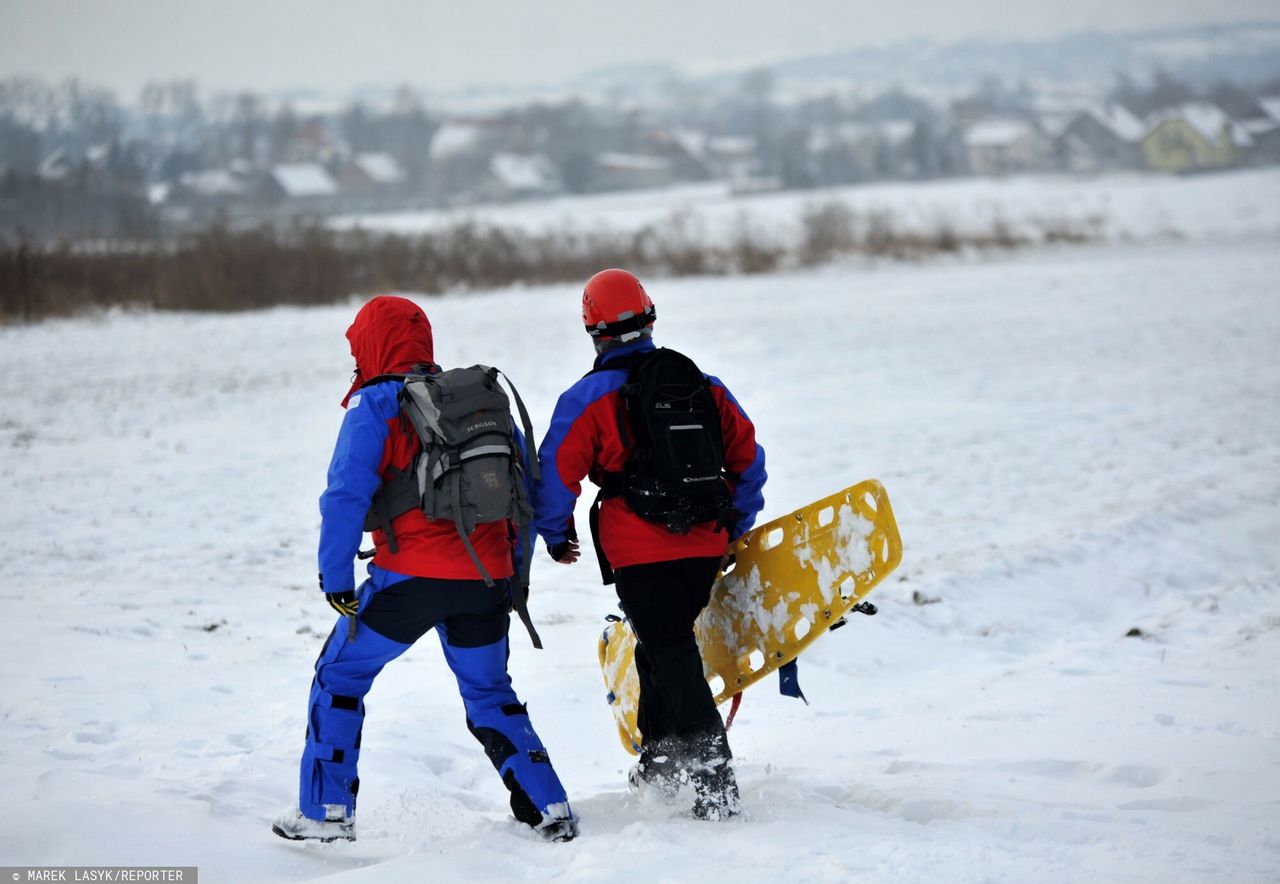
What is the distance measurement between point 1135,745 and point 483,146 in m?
106

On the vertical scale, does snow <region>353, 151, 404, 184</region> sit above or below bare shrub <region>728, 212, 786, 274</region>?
above

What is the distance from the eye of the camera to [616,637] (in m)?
5.02

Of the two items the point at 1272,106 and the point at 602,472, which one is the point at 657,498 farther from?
the point at 1272,106

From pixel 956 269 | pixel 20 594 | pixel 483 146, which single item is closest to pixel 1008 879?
pixel 20 594

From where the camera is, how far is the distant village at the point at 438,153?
30.1m

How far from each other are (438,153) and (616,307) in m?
101

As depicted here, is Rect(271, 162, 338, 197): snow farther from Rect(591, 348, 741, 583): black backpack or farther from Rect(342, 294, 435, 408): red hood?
Rect(591, 348, 741, 583): black backpack

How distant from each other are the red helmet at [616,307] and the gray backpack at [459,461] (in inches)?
18.7

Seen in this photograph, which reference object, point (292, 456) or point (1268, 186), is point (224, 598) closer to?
point (292, 456)

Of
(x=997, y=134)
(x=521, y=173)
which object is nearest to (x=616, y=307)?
(x=521, y=173)

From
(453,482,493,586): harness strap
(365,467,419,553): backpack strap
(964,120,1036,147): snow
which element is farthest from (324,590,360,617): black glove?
(964,120,1036,147): snow

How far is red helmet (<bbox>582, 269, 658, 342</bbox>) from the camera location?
14.3 ft

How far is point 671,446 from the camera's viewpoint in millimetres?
4215

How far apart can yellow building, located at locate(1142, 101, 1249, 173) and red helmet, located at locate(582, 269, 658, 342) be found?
84.6 m
